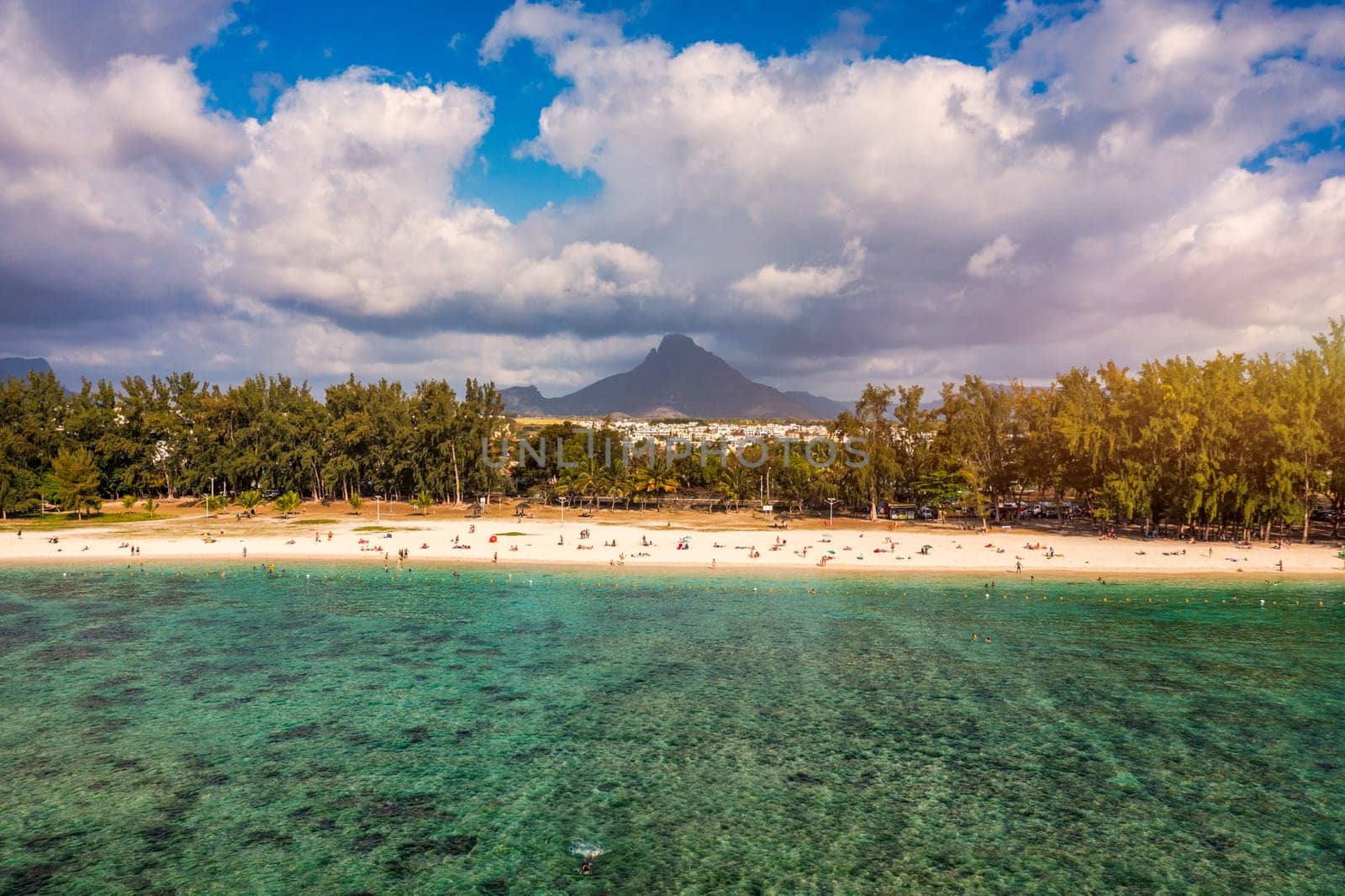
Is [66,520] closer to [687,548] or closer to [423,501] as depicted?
[423,501]

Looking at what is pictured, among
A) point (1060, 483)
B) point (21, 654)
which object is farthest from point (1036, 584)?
point (21, 654)

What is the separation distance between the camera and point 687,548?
69.2 m

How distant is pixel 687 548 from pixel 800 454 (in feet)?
140

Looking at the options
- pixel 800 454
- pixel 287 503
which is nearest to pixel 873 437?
pixel 800 454

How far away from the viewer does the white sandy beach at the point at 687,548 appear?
60.6 meters

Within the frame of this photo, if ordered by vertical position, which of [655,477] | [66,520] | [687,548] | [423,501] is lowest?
[687,548]

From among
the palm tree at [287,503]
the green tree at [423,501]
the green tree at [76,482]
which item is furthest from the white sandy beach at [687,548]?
the green tree at [423,501]

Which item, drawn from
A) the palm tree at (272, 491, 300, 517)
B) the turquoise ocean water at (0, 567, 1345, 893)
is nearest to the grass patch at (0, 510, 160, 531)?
the palm tree at (272, 491, 300, 517)

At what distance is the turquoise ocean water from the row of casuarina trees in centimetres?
2729

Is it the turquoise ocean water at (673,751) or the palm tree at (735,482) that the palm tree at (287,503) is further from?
the palm tree at (735,482)

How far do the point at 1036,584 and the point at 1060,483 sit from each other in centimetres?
3244

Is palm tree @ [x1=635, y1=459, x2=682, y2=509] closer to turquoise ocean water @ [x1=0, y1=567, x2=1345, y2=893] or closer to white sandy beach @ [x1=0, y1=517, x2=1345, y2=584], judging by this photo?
white sandy beach @ [x1=0, y1=517, x2=1345, y2=584]

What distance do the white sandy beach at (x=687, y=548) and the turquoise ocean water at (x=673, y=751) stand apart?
16.9 meters

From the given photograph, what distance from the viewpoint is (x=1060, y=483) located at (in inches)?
3182
